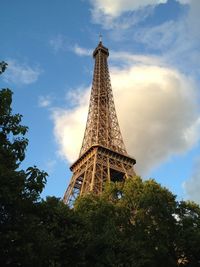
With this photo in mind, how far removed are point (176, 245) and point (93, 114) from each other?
141 feet

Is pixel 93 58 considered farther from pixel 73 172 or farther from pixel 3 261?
pixel 3 261

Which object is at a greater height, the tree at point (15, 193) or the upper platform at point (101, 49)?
the upper platform at point (101, 49)

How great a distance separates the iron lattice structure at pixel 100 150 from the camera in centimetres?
5528

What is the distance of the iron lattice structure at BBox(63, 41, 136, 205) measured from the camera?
55281mm

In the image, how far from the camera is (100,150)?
59250 mm

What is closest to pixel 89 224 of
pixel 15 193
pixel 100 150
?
pixel 15 193

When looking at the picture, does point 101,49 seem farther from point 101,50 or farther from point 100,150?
point 100,150

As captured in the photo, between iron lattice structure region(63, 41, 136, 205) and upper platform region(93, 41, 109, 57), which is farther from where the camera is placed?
upper platform region(93, 41, 109, 57)

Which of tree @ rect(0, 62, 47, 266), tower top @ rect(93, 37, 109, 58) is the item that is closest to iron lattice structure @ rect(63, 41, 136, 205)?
tower top @ rect(93, 37, 109, 58)

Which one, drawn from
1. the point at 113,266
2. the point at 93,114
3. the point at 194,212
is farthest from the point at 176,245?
the point at 93,114

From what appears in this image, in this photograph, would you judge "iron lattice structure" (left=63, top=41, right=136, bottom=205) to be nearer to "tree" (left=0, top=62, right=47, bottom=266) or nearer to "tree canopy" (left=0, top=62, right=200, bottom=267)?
"tree canopy" (left=0, top=62, right=200, bottom=267)

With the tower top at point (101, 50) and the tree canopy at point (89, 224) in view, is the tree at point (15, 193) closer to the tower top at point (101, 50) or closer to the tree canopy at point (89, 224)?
the tree canopy at point (89, 224)

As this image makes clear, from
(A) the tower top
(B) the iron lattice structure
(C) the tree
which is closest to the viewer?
(C) the tree

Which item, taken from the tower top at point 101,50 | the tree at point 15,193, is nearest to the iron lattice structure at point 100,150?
the tower top at point 101,50
